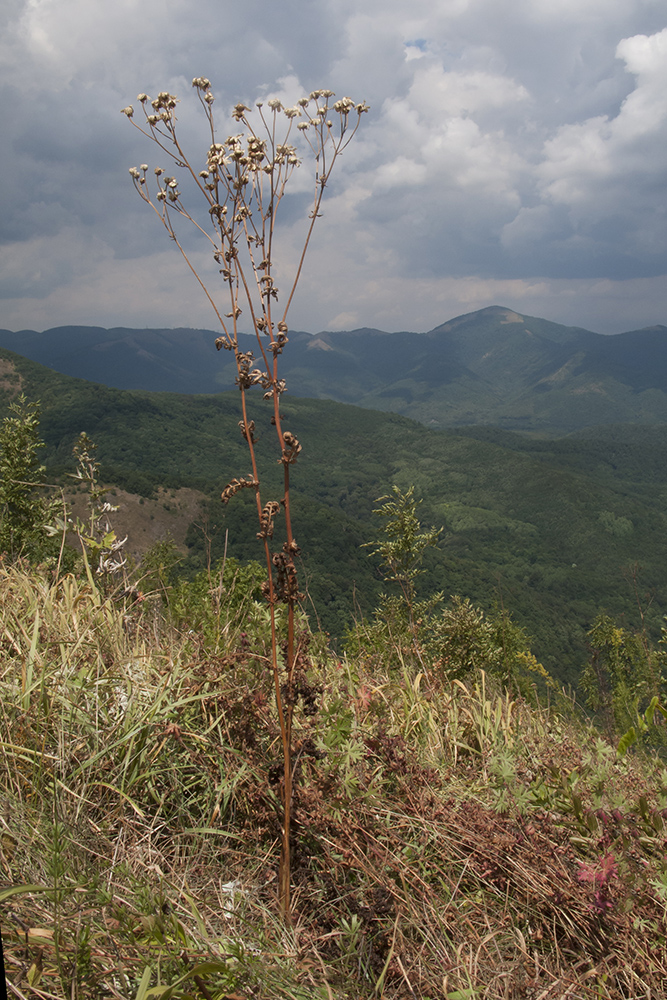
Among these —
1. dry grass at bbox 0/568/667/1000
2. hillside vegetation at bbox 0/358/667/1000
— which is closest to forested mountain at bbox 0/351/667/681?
hillside vegetation at bbox 0/358/667/1000

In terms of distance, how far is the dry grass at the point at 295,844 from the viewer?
5.07 ft

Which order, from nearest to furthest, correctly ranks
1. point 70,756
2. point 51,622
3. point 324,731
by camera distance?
point 70,756 < point 324,731 < point 51,622

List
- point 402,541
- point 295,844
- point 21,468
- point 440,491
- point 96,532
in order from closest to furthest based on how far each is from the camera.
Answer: point 295,844 → point 96,532 → point 402,541 → point 21,468 → point 440,491

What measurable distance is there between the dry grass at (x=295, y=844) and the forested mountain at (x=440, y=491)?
1851 inches

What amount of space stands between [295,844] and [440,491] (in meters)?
159

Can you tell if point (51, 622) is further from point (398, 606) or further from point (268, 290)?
point (398, 606)

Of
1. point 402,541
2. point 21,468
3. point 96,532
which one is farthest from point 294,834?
point 21,468

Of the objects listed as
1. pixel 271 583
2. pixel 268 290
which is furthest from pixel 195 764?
pixel 268 290

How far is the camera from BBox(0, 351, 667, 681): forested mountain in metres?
72.2

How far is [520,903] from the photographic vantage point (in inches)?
75.2

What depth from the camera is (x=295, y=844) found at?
2068 mm

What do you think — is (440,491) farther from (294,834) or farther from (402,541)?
(294,834)

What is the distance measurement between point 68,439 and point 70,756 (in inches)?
5378

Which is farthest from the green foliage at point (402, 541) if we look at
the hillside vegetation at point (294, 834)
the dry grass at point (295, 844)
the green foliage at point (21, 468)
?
the green foliage at point (21, 468)
